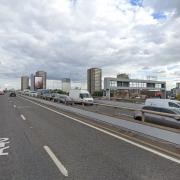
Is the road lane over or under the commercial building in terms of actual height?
under

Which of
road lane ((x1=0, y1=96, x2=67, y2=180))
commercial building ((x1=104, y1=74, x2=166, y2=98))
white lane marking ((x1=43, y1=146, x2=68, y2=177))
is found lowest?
road lane ((x1=0, y1=96, x2=67, y2=180))

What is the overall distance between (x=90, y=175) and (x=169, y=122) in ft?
32.7

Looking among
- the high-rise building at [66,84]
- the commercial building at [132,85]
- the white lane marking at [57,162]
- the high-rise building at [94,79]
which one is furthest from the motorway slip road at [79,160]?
the high-rise building at [94,79]

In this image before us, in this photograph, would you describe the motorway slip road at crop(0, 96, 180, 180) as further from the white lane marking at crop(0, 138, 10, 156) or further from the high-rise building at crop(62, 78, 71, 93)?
the high-rise building at crop(62, 78, 71, 93)

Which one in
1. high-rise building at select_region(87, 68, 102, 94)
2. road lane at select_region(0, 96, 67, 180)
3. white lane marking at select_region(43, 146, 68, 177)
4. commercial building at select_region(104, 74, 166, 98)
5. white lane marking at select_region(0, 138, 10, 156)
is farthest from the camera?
high-rise building at select_region(87, 68, 102, 94)

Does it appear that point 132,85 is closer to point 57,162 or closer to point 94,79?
point 94,79

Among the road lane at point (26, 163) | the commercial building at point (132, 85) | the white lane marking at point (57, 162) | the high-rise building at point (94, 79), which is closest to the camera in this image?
the road lane at point (26, 163)

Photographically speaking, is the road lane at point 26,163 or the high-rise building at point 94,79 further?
the high-rise building at point 94,79

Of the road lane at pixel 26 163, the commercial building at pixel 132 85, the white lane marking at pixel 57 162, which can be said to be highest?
the commercial building at pixel 132 85

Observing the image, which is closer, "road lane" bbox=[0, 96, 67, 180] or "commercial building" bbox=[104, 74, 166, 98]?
"road lane" bbox=[0, 96, 67, 180]

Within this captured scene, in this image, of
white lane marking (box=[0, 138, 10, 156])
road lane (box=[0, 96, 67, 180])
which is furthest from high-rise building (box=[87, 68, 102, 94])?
road lane (box=[0, 96, 67, 180])

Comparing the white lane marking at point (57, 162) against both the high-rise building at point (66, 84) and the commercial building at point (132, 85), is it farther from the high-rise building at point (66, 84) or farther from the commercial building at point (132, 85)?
the high-rise building at point (66, 84)

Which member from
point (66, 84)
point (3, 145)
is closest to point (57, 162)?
point (3, 145)

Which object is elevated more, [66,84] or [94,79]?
[94,79]
